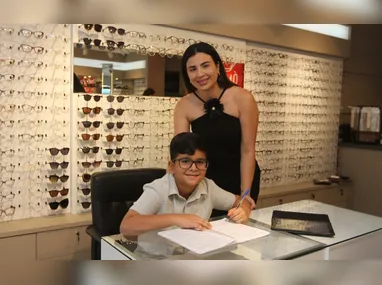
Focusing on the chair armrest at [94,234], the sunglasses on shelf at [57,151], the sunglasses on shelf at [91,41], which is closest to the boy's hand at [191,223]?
the chair armrest at [94,234]

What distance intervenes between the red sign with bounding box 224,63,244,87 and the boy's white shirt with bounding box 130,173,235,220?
195 centimetres

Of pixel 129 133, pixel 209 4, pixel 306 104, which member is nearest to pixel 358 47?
pixel 306 104

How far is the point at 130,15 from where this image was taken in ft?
0.64

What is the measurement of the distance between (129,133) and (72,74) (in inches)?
23.6

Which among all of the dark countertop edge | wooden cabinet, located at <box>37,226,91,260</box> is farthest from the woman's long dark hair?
the dark countertop edge

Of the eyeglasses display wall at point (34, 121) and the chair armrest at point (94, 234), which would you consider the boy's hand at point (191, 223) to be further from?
the eyeglasses display wall at point (34, 121)

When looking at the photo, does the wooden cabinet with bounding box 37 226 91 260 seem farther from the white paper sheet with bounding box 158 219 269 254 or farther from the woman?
the white paper sheet with bounding box 158 219 269 254

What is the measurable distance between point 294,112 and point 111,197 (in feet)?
8.83

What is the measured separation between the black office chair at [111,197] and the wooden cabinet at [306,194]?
1.73 m

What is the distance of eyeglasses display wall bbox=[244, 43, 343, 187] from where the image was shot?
3658 mm

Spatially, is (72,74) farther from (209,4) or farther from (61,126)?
(209,4)

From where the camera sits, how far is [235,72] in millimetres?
3377

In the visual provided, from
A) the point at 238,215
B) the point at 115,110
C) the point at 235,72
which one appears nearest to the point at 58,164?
the point at 115,110

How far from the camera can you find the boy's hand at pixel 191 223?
1.17 m
